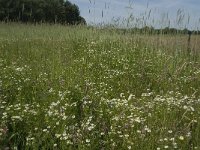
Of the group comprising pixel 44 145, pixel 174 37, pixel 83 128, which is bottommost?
pixel 44 145

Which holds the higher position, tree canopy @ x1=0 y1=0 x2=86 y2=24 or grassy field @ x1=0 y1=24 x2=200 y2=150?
tree canopy @ x1=0 y1=0 x2=86 y2=24

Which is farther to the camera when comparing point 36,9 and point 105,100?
point 36,9

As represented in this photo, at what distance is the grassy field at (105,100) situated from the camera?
3443 mm

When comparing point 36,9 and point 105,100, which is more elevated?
point 36,9

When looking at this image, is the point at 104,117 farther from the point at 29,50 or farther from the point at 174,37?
the point at 174,37

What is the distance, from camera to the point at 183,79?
19.8 ft

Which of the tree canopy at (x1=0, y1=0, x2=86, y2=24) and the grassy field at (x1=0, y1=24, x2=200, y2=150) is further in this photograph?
the tree canopy at (x1=0, y1=0, x2=86, y2=24)

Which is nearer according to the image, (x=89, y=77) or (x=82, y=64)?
(x=89, y=77)

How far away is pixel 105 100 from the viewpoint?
4551 millimetres

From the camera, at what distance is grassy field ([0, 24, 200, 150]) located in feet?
11.3

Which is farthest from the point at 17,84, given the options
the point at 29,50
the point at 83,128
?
the point at 29,50

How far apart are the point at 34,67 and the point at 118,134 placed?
3462 mm

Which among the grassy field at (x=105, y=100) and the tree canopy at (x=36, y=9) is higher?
the tree canopy at (x=36, y=9)

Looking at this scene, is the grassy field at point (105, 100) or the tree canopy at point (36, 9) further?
the tree canopy at point (36, 9)
